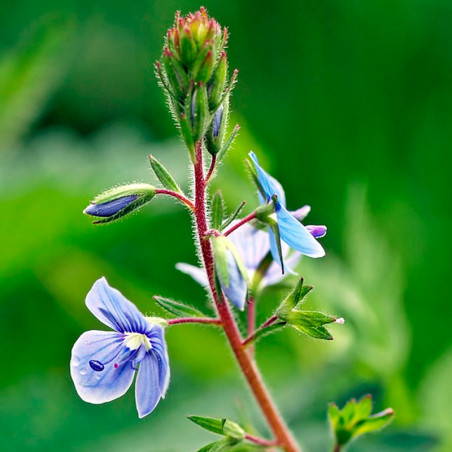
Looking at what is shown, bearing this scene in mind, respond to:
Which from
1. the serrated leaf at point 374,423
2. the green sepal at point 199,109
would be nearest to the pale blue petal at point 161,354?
the green sepal at point 199,109

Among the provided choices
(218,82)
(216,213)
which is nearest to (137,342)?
(216,213)

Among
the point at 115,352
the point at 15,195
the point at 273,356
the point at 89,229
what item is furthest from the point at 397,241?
the point at 115,352

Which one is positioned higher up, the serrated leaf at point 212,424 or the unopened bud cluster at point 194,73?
the unopened bud cluster at point 194,73

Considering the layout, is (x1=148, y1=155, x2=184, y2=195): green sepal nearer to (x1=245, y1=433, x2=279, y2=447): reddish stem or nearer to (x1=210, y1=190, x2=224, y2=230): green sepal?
(x1=210, y1=190, x2=224, y2=230): green sepal

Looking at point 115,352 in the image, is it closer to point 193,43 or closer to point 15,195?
point 193,43

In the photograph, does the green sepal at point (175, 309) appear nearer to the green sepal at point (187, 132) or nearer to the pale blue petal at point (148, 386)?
the pale blue petal at point (148, 386)
